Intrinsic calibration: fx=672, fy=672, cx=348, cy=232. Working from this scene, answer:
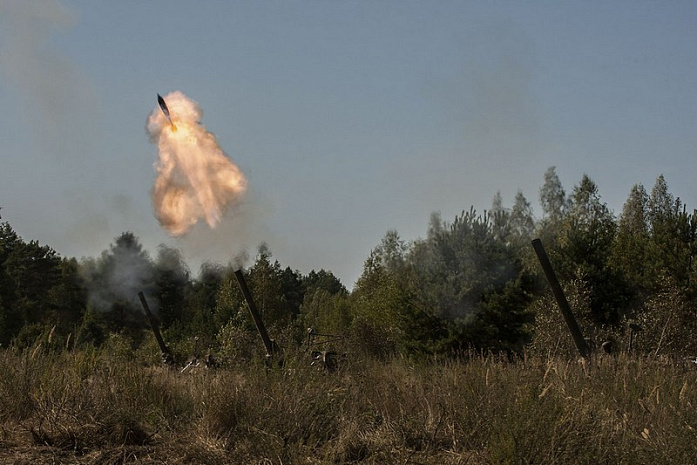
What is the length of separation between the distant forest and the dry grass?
0.83 metres

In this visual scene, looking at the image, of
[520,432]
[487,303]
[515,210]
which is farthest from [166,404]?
[515,210]

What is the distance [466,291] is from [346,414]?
15253mm

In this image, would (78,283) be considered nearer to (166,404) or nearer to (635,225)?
(635,225)

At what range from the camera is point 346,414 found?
7.74 metres

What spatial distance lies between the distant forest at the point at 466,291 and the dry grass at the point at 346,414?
83cm

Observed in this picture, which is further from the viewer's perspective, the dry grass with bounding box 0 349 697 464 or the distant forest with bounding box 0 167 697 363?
the distant forest with bounding box 0 167 697 363

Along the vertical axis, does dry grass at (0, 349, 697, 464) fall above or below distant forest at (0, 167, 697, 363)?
below

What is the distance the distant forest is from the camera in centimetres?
2178

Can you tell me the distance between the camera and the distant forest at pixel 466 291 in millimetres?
21781

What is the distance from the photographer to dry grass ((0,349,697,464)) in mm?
6090

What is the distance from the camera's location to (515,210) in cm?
5781

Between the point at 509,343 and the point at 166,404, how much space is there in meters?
16.4

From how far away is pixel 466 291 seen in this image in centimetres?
2247

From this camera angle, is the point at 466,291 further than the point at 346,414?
Yes
